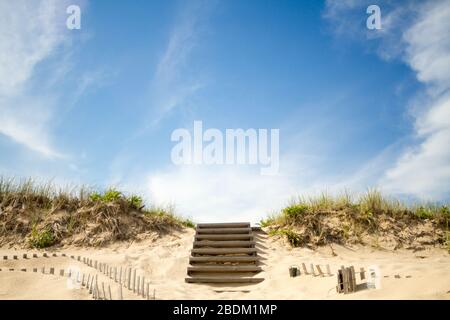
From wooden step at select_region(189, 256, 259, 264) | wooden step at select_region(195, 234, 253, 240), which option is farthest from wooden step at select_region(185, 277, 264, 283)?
wooden step at select_region(195, 234, 253, 240)

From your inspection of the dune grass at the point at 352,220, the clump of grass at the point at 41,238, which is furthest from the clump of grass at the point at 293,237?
the clump of grass at the point at 41,238

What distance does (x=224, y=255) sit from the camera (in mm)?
10070

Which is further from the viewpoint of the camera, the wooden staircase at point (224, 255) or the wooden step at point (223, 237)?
the wooden step at point (223, 237)

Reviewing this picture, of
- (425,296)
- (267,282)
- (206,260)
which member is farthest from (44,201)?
(425,296)

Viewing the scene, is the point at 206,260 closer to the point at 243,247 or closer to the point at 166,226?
the point at 243,247

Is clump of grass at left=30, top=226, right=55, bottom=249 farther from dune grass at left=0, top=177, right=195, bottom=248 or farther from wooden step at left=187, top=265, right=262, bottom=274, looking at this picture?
wooden step at left=187, top=265, right=262, bottom=274

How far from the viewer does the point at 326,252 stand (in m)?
10.5

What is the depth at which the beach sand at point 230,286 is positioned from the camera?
609cm

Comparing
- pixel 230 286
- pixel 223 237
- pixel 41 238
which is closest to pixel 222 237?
pixel 223 237

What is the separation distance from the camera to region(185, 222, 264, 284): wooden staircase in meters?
8.98

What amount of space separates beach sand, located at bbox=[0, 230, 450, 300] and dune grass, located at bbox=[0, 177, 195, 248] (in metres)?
0.59

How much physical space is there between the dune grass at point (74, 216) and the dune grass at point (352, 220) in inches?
141

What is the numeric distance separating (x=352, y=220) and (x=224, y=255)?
14.3 ft

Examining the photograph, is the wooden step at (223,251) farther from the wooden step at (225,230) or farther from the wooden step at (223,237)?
the wooden step at (225,230)
